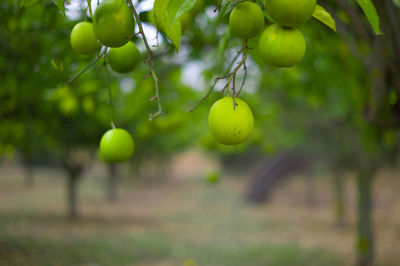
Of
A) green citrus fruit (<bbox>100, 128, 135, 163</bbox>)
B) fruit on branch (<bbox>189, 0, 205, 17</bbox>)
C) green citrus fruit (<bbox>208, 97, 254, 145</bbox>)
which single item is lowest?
green citrus fruit (<bbox>100, 128, 135, 163</bbox>)

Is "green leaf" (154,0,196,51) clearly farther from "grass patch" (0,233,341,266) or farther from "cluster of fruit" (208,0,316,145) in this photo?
"grass patch" (0,233,341,266)

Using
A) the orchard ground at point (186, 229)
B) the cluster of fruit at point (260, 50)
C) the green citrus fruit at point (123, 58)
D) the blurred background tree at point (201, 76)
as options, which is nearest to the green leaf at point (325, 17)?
the cluster of fruit at point (260, 50)

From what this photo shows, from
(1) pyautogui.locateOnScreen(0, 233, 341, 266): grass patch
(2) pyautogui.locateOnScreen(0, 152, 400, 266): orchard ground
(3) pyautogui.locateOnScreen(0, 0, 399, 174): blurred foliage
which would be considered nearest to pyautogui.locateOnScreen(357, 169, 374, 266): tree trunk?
(3) pyautogui.locateOnScreen(0, 0, 399, 174): blurred foliage

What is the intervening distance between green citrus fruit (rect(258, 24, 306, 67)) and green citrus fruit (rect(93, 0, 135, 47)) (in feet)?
1.04

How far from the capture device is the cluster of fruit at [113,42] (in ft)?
2.61

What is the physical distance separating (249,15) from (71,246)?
6.59 m

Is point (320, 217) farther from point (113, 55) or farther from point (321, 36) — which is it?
point (113, 55)

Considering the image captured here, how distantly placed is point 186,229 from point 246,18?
352 inches

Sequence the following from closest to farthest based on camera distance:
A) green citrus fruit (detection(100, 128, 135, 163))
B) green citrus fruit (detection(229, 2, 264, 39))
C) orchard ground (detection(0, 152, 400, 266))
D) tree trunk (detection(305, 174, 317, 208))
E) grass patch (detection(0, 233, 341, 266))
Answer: green citrus fruit (detection(229, 2, 264, 39))
green citrus fruit (detection(100, 128, 135, 163))
grass patch (detection(0, 233, 341, 266))
orchard ground (detection(0, 152, 400, 266))
tree trunk (detection(305, 174, 317, 208))

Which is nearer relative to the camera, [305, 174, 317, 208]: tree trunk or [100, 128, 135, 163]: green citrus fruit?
[100, 128, 135, 163]: green citrus fruit

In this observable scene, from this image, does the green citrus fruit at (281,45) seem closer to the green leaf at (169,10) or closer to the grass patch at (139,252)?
the green leaf at (169,10)

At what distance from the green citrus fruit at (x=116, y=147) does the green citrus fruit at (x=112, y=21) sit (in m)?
0.28

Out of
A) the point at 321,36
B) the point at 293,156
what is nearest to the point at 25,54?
the point at 321,36

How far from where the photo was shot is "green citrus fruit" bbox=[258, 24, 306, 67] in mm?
792
